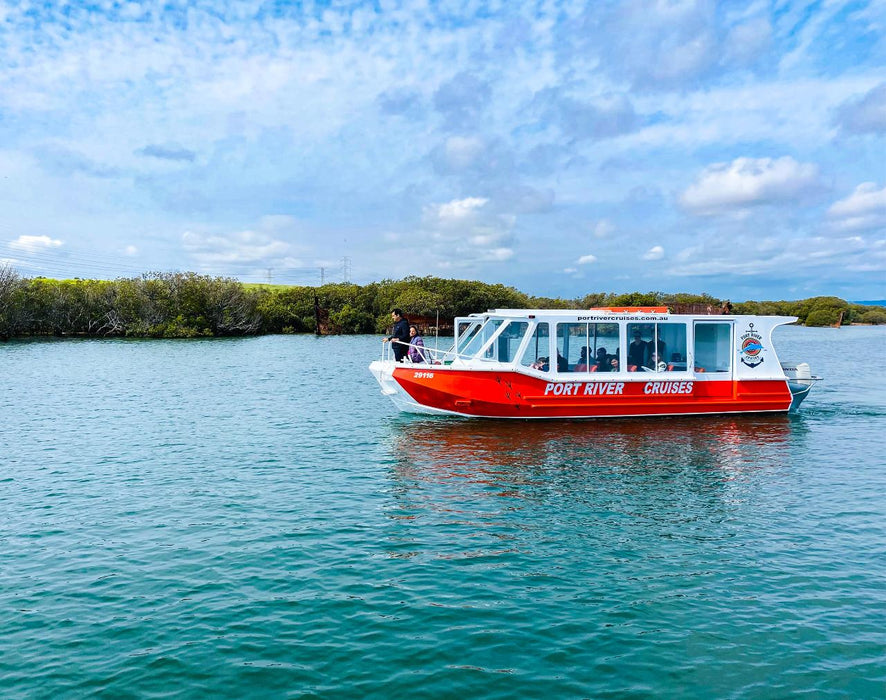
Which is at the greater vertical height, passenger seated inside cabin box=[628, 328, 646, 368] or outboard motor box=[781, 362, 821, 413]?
passenger seated inside cabin box=[628, 328, 646, 368]

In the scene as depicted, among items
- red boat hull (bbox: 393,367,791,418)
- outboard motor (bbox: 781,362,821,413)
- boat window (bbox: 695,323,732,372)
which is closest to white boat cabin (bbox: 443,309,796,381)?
boat window (bbox: 695,323,732,372)

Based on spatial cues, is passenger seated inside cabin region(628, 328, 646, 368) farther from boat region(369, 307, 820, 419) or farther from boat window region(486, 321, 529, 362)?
boat window region(486, 321, 529, 362)

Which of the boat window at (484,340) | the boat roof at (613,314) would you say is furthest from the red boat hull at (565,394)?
the boat roof at (613,314)

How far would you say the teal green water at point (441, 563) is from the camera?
7500 millimetres

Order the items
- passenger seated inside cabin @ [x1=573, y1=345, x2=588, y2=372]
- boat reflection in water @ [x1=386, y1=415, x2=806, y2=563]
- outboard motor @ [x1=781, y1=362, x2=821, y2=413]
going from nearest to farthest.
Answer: boat reflection in water @ [x1=386, y1=415, x2=806, y2=563] < passenger seated inside cabin @ [x1=573, y1=345, x2=588, y2=372] < outboard motor @ [x1=781, y1=362, x2=821, y2=413]

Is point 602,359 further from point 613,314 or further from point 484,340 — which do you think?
point 484,340

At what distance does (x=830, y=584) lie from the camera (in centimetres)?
972

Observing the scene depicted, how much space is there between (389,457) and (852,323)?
557 feet

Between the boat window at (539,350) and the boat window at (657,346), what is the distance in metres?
2.99

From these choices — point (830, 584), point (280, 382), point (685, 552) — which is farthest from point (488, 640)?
point (280, 382)

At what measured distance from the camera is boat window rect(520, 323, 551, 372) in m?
21.7

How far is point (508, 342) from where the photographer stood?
72.2ft

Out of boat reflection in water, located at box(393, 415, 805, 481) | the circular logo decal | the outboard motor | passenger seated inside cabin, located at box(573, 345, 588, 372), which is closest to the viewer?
boat reflection in water, located at box(393, 415, 805, 481)

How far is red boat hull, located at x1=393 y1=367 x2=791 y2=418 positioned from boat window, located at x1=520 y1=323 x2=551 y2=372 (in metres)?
0.49
